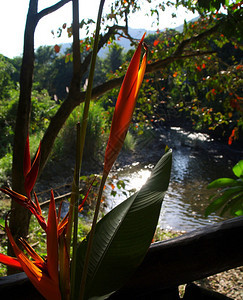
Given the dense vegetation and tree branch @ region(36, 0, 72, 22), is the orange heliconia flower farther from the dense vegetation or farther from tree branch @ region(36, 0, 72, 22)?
the dense vegetation

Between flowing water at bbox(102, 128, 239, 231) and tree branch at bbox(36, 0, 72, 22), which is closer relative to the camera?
tree branch at bbox(36, 0, 72, 22)

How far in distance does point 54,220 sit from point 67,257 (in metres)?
0.07

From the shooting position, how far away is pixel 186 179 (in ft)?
26.2

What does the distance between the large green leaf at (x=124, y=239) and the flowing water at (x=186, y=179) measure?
1.67 meters

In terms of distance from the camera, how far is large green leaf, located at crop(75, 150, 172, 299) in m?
0.49

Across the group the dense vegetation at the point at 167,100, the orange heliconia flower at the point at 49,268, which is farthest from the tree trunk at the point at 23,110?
the orange heliconia flower at the point at 49,268

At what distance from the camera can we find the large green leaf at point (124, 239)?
19.2 inches

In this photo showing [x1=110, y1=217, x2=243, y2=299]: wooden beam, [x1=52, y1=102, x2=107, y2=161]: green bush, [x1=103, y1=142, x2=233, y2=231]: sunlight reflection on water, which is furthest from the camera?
[x1=52, y1=102, x2=107, y2=161]: green bush

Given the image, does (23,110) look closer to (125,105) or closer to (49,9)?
(49,9)

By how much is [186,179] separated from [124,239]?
771 centimetres

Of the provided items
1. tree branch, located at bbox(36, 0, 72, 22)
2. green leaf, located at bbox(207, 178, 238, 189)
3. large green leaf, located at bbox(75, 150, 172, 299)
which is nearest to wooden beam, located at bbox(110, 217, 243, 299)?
large green leaf, located at bbox(75, 150, 172, 299)

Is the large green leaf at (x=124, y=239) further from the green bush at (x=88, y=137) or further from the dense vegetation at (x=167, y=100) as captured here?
the green bush at (x=88, y=137)

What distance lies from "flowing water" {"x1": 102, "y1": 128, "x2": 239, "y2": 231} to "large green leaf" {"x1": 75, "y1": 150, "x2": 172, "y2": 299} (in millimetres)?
1670

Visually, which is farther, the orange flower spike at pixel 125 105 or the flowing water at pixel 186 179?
the flowing water at pixel 186 179
